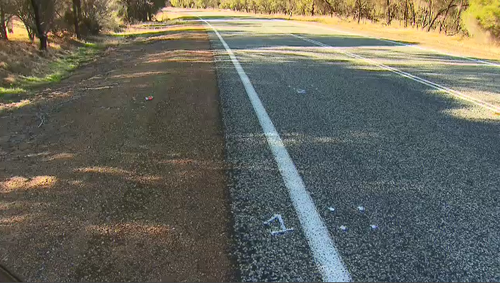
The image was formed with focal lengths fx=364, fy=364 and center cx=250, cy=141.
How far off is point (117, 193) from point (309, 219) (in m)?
1.65

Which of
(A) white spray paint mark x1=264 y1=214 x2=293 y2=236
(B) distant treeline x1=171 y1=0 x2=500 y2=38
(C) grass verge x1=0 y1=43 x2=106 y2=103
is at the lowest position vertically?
(A) white spray paint mark x1=264 y1=214 x2=293 y2=236

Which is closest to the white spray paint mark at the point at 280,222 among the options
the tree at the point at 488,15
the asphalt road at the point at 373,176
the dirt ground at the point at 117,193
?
the asphalt road at the point at 373,176

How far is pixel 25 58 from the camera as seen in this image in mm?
12242

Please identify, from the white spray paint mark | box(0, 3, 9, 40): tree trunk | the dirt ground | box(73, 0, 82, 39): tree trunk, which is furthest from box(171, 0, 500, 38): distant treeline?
box(0, 3, 9, 40): tree trunk

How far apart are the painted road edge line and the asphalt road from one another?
0.11ft

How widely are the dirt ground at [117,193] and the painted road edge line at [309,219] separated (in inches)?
22.2

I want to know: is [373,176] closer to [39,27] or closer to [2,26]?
[39,27]

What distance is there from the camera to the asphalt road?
7.59 feet

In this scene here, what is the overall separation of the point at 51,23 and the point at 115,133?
50.8 feet

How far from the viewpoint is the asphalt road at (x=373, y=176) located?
7.59 feet

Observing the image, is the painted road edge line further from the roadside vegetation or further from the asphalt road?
the roadside vegetation

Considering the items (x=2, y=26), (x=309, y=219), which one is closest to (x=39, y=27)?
(x=2, y=26)

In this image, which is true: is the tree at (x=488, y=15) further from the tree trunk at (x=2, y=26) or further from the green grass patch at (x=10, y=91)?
the tree trunk at (x=2, y=26)

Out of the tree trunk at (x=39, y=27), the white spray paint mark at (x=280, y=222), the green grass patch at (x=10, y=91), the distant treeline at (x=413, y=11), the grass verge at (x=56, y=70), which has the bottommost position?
the white spray paint mark at (x=280, y=222)
